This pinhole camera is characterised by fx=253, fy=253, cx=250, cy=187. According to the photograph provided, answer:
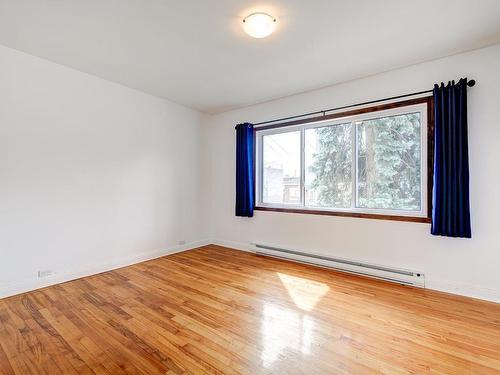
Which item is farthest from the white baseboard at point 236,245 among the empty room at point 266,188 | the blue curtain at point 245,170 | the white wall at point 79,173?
the white wall at point 79,173

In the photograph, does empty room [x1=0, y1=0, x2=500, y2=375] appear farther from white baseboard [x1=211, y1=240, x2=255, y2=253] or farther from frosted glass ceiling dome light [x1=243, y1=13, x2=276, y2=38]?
white baseboard [x1=211, y1=240, x2=255, y2=253]

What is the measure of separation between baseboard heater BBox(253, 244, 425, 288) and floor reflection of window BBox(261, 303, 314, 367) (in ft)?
4.31

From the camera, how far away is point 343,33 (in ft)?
7.64

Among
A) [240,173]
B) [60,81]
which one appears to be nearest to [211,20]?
[60,81]

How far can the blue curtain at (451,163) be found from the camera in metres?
2.54

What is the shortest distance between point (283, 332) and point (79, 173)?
9.69 feet

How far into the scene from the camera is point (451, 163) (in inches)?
102

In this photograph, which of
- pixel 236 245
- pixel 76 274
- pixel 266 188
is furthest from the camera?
pixel 236 245

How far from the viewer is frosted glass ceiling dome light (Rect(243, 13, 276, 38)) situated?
210cm

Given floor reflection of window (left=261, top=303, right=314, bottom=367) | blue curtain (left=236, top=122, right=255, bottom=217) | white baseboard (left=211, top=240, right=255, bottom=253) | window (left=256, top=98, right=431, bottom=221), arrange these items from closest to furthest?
floor reflection of window (left=261, top=303, right=314, bottom=367), window (left=256, top=98, right=431, bottom=221), blue curtain (left=236, top=122, right=255, bottom=217), white baseboard (left=211, top=240, right=255, bottom=253)

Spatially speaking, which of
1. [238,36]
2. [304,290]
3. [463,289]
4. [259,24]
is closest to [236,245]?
[304,290]

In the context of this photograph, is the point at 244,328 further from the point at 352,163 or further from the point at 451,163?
the point at 451,163

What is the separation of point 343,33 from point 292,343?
266 centimetres

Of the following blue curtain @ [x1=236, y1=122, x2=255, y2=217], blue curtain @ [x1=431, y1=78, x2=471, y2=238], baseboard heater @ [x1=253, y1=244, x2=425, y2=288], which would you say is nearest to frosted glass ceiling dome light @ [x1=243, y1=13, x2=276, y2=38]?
blue curtain @ [x1=431, y1=78, x2=471, y2=238]
